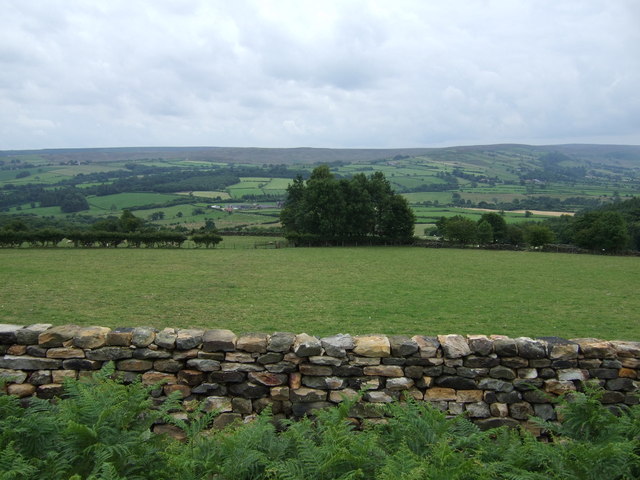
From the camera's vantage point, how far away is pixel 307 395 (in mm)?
6383

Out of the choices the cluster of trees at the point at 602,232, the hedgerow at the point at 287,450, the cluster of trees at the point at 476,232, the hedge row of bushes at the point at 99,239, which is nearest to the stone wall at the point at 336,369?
the hedgerow at the point at 287,450

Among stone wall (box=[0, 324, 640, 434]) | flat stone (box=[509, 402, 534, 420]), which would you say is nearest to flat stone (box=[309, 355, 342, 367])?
stone wall (box=[0, 324, 640, 434])

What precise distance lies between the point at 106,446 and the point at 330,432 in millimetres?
2368

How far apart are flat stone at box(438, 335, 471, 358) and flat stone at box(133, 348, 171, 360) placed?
14.3 ft

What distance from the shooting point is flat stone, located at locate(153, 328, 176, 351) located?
21.6 ft

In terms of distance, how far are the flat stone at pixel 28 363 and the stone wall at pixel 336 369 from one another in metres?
0.02

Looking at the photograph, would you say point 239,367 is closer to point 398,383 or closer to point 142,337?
point 142,337

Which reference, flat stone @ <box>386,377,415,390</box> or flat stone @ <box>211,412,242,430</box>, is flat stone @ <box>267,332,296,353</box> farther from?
flat stone @ <box>386,377,415,390</box>

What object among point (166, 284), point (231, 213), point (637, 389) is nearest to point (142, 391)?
point (637, 389)

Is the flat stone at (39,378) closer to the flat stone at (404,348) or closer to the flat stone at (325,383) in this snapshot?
the flat stone at (325,383)

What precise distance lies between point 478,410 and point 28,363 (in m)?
7.18

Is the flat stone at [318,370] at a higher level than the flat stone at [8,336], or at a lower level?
lower

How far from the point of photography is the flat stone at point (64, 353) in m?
6.64

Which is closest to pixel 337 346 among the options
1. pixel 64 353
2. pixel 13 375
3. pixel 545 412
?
pixel 545 412
